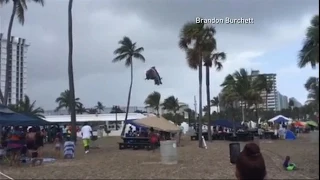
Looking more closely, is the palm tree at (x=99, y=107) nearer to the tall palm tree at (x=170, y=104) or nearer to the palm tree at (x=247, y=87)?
the tall palm tree at (x=170, y=104)

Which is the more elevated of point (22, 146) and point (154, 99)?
point (154, 99)

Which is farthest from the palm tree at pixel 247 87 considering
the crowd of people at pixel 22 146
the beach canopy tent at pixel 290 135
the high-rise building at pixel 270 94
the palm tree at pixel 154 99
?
the palm tree at pixel 154 99

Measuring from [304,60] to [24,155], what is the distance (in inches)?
432

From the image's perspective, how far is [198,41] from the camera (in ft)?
90.8

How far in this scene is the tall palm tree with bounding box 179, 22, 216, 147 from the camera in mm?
27297

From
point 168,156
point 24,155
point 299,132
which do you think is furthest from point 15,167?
point 299,132

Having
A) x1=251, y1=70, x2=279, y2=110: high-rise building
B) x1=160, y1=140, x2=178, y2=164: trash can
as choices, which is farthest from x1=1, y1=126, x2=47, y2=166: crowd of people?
x1=251, y1=70, x2=279, y2=110: high-rise building

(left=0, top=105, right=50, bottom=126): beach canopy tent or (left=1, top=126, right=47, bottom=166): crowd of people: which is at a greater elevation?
(left=0, top=105, right=50, bottom=126): beach canopy tent

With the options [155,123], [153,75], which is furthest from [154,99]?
[155,123]

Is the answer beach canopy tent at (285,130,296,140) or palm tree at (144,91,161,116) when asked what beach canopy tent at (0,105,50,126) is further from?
palm tree at (144,91,161,116)

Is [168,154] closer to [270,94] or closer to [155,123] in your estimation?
[155,123]

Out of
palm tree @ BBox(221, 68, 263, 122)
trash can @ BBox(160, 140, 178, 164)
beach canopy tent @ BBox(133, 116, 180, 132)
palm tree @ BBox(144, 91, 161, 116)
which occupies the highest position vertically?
palm tree @ BBox(144, 91, 161, 116)

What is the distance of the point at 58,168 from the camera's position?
586 inches

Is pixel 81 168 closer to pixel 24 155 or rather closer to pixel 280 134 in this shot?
pixel 24 155
